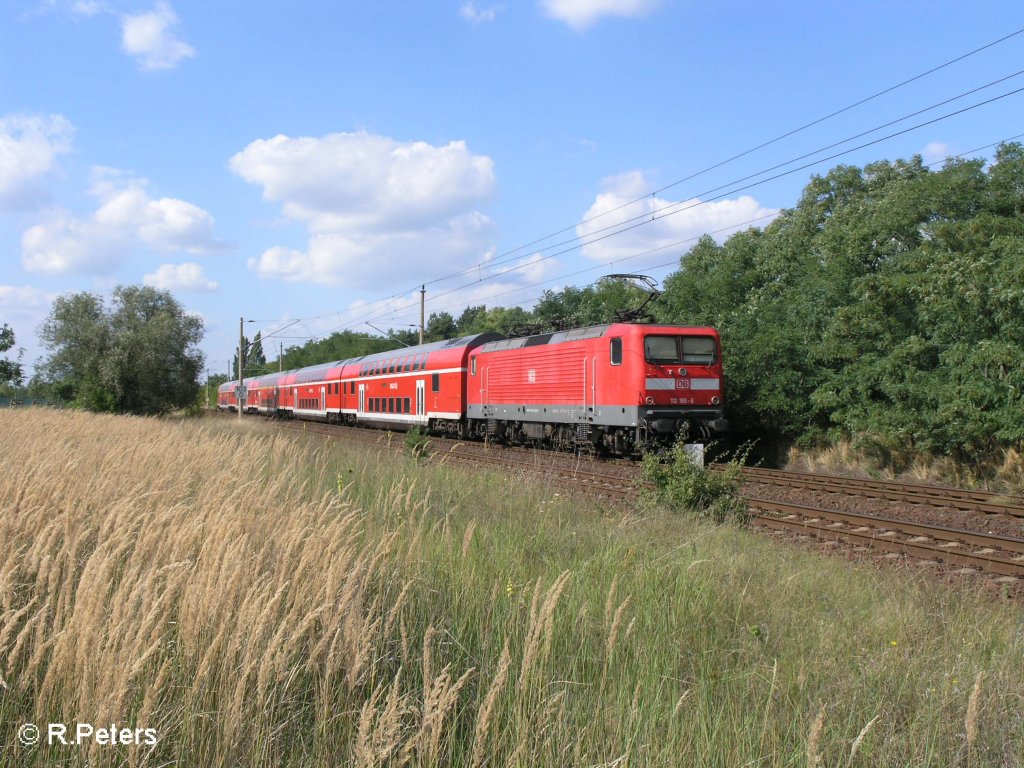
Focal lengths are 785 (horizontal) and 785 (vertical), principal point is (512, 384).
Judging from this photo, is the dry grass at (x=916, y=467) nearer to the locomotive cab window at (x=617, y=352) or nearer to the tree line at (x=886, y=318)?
the tree line at (x=886, y=318)

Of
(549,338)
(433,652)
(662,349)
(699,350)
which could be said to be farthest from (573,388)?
(433,652)

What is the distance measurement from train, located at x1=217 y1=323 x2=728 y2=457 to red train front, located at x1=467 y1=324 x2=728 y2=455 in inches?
1.0

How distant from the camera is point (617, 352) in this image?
60.0 ft

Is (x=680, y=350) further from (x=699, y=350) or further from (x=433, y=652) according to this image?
(x=433, y=652)

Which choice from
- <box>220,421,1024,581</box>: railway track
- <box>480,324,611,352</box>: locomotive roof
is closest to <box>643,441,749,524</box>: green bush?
<box>220,421,1024,581</box>: railway track

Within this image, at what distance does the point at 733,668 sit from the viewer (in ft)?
12.9

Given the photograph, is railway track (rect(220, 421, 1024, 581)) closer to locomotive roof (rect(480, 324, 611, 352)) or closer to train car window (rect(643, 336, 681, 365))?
train car window (rect(643, 336, 681, 365))

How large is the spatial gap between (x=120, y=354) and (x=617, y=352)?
35.9 meters

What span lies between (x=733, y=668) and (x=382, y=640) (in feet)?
5.74

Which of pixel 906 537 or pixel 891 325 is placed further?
pixel 891 325

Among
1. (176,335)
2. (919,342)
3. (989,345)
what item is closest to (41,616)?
(989,345)

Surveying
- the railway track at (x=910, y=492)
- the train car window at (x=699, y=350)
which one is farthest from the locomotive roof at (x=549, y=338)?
the railway track at (x=910, y=492)

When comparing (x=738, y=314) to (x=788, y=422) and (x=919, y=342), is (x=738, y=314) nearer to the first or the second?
(x=788, y=422)

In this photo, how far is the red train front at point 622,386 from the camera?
17875mm
